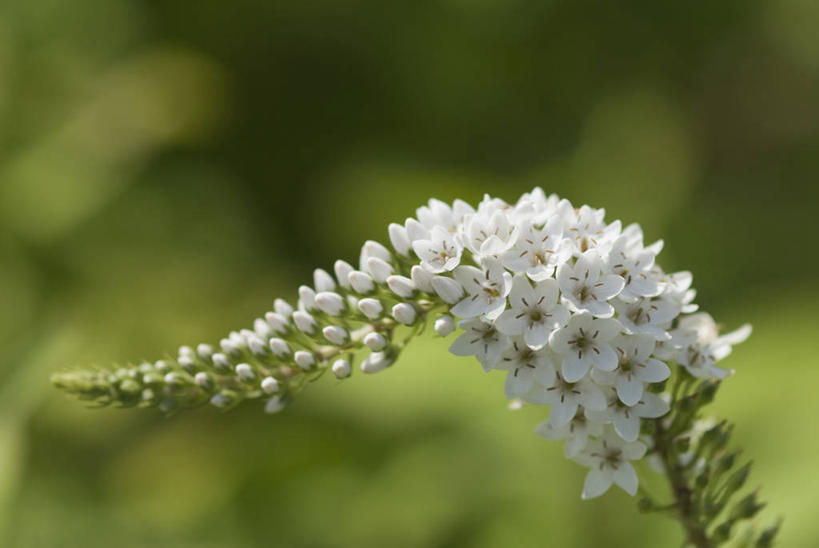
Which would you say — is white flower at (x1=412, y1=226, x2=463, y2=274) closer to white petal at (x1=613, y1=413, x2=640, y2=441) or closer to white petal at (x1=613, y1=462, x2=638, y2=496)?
white petal at (x1=613, y1=413, x2=640, y2=441)

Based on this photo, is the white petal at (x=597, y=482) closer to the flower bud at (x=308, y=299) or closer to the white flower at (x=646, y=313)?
the white flower at (x=646, y=313)

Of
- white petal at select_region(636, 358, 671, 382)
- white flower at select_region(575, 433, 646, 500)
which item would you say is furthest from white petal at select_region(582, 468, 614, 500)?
white petal at select_region(636, 358, 671, 382)

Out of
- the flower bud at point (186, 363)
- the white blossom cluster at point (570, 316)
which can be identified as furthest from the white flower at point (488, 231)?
the flower bud at point (186, 363)

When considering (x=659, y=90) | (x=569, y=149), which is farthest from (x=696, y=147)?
(x=569, y=149)

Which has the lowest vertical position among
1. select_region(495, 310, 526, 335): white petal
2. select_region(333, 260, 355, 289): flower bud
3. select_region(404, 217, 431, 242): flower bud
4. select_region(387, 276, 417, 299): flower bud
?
select_region(495, 310, 526, 335): white petal

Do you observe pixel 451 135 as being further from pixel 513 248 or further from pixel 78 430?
pixel 513 248

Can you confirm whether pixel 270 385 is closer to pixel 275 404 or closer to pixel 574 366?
pixel 275 404
